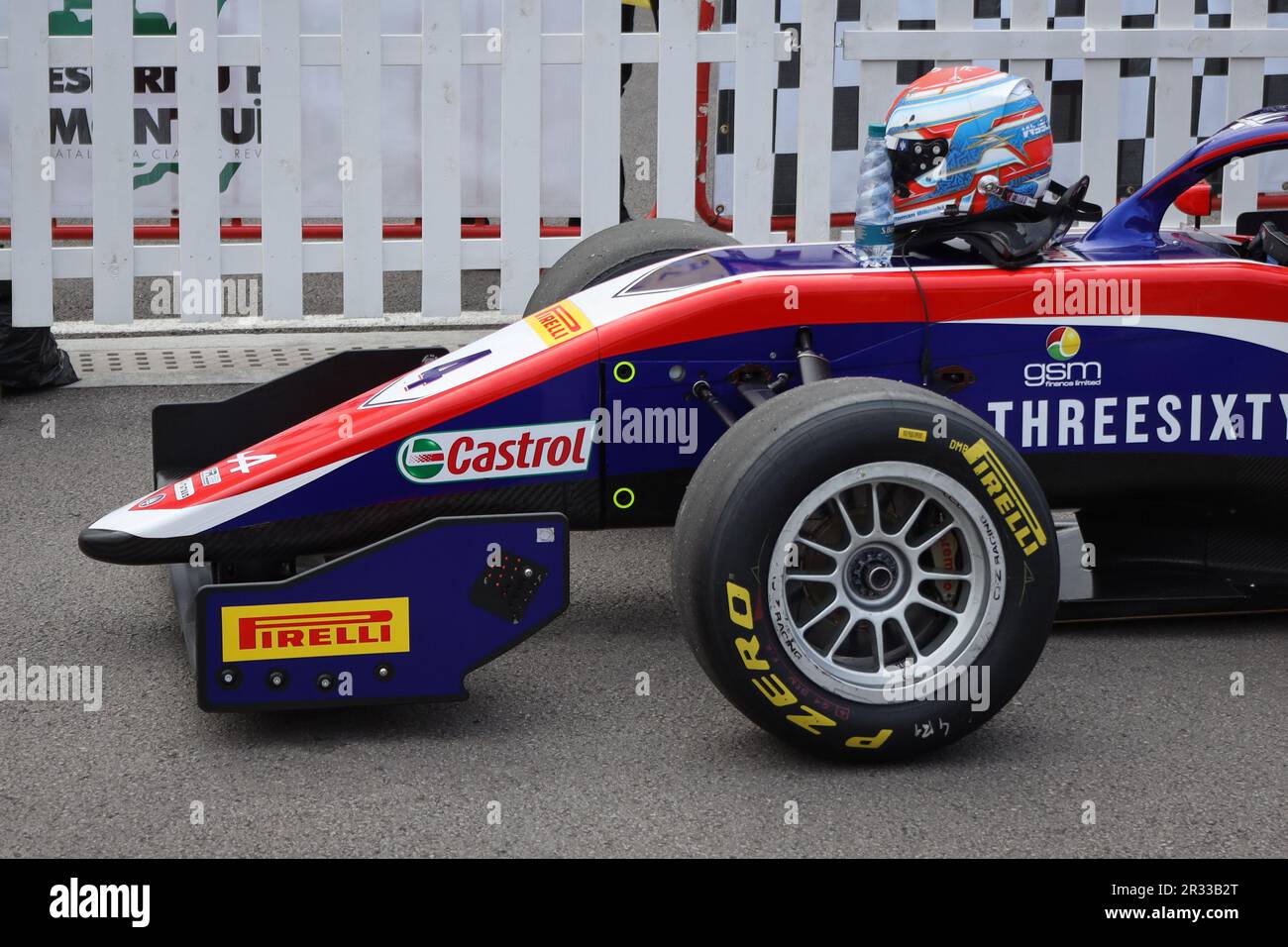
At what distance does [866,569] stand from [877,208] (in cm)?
108

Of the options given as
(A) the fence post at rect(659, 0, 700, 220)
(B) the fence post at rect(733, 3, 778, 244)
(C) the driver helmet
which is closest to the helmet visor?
(C) the driver helmet

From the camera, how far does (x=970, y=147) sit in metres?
3.88

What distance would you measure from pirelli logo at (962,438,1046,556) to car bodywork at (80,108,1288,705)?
58 cm

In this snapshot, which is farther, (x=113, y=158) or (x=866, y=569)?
(x=113, y=158)

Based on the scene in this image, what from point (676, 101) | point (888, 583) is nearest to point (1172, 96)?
point (676, 101)

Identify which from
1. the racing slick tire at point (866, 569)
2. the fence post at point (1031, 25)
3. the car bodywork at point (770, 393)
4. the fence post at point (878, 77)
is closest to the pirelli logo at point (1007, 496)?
the racing slick tire at point (866, 569)

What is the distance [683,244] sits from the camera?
4516 mm

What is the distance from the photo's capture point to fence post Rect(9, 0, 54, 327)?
5.90m

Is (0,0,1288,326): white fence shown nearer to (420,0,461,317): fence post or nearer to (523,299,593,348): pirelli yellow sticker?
(420,0,461,317): fence post

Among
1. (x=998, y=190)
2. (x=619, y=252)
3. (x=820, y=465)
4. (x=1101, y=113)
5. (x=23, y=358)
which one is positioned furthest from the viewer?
(x=1101, y=113)

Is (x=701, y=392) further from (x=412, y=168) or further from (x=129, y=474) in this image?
(x=412, y=168)

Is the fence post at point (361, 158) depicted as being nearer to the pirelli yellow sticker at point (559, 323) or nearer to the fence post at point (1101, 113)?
the pirelli yellow sticker at point (559, 323)

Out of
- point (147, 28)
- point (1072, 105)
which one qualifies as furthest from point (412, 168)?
point (1072, 105)

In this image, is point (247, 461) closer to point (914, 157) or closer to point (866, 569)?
point (866, 569)
